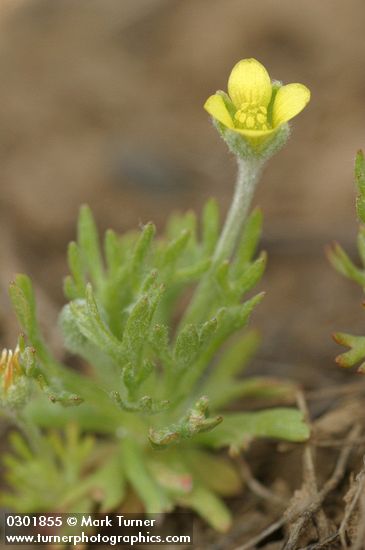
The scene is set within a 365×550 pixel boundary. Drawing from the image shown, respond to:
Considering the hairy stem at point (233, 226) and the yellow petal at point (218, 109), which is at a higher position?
the yellow petal at point (218, 109)

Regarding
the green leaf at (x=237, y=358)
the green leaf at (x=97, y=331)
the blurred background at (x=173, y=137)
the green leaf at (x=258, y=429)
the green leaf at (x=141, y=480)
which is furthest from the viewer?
the blurred background at (x=173, y=137)

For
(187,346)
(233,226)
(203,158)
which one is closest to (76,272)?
(187,346)

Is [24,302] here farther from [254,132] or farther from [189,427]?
[254,132]

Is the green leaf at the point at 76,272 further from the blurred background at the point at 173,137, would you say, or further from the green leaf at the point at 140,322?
the blurred background at the point at 173,137

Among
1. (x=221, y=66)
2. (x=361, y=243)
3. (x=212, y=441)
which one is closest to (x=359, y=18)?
(x=221, y=66)

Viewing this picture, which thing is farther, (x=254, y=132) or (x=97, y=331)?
(x=97, y=331)

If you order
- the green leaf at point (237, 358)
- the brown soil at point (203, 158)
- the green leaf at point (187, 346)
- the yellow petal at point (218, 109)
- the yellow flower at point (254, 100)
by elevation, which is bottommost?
the green leaf at point (187, 346)

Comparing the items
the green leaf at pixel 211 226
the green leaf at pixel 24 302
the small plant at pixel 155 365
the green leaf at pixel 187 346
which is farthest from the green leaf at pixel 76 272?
the green leaf at pixel 211 226

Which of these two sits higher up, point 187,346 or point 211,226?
point 211,226

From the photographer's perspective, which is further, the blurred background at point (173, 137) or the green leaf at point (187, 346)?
the blurred background at point (173, 137)
